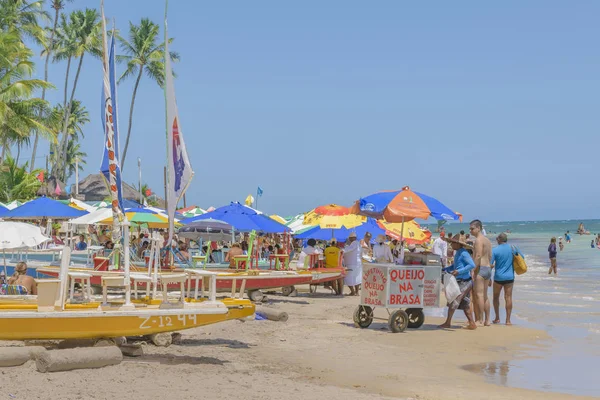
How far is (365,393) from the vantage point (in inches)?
364

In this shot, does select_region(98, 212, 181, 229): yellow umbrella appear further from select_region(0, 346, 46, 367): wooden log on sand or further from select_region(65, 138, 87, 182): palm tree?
select_region(65, 138, 87, 182): palm tree

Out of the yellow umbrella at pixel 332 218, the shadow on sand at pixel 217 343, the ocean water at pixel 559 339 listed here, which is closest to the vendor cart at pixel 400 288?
the ocean water at pixel 559 339

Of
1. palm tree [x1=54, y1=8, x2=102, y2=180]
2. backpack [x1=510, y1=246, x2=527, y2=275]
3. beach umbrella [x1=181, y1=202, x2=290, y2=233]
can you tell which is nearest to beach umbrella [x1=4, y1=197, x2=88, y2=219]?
beach umbrella [x1=181, y1=202, x2=290, y2=233]

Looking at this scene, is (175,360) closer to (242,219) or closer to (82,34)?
(242,219)

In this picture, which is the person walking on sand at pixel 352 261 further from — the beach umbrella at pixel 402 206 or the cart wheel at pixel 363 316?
the cart wheel at pixel 363 316

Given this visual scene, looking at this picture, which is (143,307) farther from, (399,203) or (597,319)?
(597,319)

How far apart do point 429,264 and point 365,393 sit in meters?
5.27

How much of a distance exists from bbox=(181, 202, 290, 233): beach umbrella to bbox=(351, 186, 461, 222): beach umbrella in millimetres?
4171

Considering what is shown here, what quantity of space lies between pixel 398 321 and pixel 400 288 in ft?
2.18

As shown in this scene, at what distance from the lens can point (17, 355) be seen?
9.34m

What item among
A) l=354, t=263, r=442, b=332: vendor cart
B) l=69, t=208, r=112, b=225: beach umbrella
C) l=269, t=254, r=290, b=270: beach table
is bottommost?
l=354, t=263, r=442, b=332: vendor cart

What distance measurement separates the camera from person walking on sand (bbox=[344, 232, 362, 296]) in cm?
2094

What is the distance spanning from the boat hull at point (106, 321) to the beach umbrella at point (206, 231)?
8.60m

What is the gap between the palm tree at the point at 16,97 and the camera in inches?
1147
